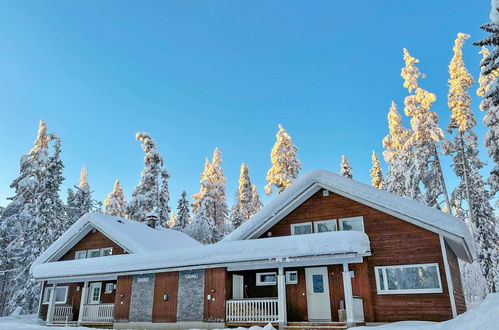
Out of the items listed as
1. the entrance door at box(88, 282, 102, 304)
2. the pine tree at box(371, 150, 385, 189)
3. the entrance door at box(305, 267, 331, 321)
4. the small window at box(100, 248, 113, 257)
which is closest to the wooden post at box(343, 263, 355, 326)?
the entrance door at box(305, 267, 331, 321)

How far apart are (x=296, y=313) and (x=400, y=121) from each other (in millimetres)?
22970

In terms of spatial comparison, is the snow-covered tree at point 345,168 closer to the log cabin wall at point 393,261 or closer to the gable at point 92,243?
the log cabin wall at point 393,261

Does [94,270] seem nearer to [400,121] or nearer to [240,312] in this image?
[240,312]

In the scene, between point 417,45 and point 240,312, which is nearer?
point 240,312

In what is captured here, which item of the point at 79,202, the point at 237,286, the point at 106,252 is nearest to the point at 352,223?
the point at 237,286

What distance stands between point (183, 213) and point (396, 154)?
2362cm

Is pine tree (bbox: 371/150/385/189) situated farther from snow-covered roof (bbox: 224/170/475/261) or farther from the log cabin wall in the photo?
the log cabin wall

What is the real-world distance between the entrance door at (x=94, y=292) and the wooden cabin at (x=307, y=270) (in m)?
1.71

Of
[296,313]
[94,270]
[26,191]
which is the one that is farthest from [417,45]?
[26,191]

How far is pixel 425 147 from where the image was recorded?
26594mm

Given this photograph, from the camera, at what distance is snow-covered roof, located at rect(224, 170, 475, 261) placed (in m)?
12.7

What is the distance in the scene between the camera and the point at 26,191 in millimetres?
33250

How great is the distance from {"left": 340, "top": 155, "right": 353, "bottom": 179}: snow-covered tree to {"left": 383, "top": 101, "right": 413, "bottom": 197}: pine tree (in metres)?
7.33

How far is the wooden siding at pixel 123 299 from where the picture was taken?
54.7 feet
